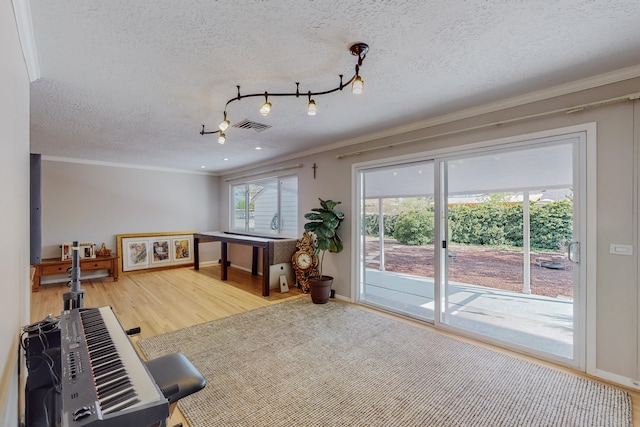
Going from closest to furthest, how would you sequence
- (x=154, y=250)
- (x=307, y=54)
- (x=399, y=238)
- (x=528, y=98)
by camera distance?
(x=307, y=54) < (x=528, y=98) < (x=399, y=238) < (x=154, y=250)

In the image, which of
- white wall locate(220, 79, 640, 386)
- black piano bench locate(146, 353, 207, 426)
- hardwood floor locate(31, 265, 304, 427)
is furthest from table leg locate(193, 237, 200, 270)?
white wall locate(220, 79, 640, 386)

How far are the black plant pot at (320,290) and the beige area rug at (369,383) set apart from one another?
0.85 metres

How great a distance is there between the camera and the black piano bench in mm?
1265

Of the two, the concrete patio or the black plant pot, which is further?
the black plant pot

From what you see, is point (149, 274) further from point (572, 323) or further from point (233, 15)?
point (572, 323)

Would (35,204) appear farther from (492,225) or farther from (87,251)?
(492,225)

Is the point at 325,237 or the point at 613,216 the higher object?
the point at 613,216

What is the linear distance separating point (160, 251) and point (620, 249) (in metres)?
7.42

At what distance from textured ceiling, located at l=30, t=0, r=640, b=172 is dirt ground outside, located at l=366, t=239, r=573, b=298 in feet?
5.16

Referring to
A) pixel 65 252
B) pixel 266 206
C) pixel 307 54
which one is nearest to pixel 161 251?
pixel 65 252

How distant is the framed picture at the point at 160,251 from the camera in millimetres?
6527

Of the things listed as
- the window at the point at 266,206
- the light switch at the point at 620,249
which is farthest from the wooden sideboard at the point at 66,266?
the light switch at the point at 620,249

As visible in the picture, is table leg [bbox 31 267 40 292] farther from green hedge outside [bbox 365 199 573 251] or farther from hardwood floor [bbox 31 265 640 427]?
green hedge outside [bbox 365 199 573 251]

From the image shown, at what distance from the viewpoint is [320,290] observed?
13.7 ft
